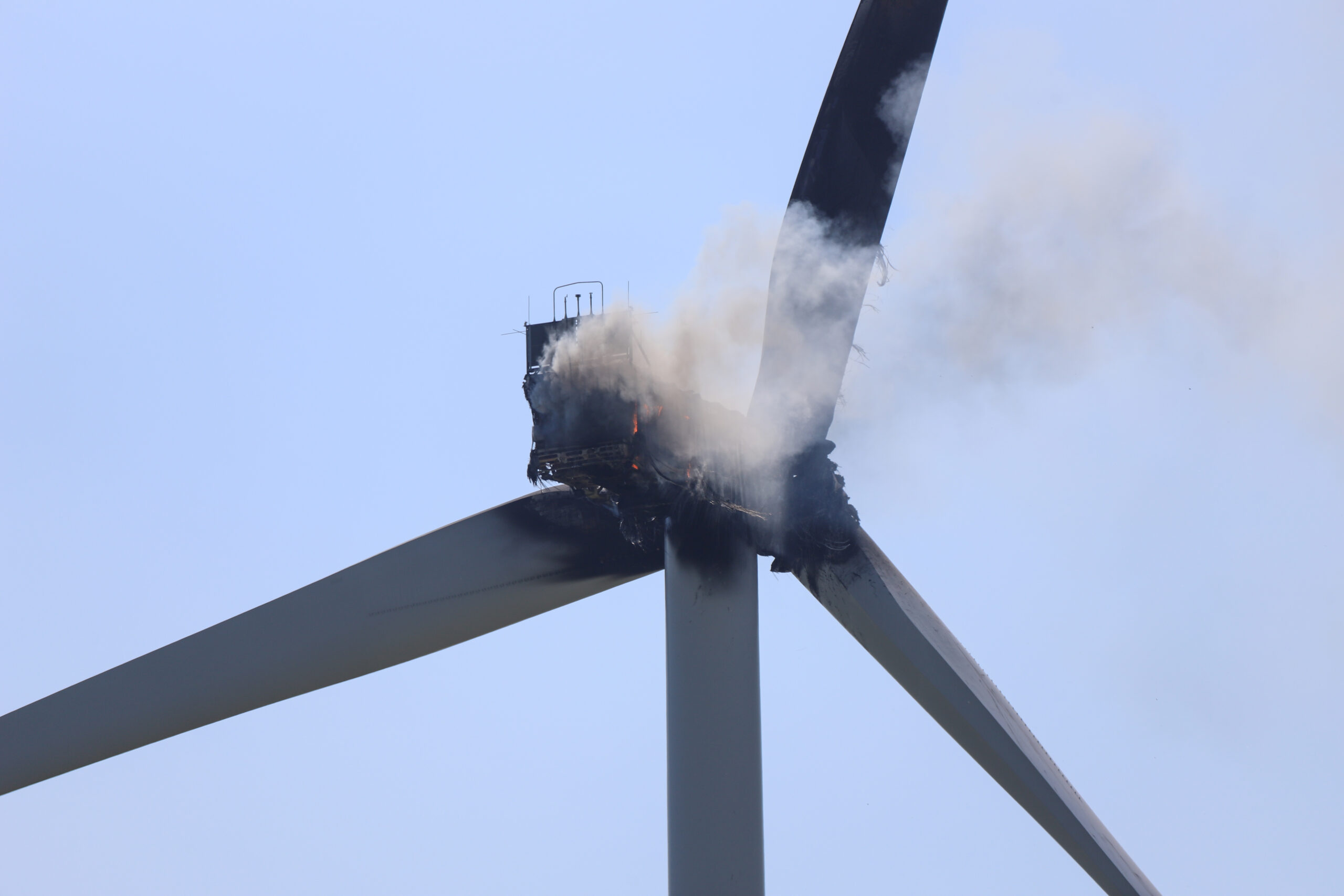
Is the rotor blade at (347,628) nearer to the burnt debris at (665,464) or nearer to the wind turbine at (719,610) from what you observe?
the wind turbine at (719,610)

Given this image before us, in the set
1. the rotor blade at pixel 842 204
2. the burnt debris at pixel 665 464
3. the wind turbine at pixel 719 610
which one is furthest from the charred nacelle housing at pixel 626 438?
the rotor blade at pixel 842 204

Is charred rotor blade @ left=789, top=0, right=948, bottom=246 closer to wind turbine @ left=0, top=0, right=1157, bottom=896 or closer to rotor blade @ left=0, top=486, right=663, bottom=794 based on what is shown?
wind turbine @ left=0, top=0, right=1157, bottom=896

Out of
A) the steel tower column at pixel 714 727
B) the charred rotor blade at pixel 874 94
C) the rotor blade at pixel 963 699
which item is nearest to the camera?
the charred rotor blade at pixel 874 94

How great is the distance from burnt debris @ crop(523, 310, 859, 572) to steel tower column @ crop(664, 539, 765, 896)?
545 millimetres

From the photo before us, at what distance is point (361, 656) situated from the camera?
24578mm

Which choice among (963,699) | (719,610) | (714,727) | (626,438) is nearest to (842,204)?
(626,438)

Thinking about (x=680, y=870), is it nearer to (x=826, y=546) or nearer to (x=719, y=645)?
(x=719, y=645)

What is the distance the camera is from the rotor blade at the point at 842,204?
21297 mm

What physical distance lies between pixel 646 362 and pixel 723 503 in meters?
2.59

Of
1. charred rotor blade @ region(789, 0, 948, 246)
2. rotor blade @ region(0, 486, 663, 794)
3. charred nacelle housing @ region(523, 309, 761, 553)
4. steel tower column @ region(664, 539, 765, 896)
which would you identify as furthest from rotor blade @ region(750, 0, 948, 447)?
rotor blade @ region(0, 486, 663, 794)

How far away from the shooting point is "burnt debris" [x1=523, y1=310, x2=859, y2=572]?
22.1 metres

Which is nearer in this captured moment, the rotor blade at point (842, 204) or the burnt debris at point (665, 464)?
the rotor blade at point (842, 204)

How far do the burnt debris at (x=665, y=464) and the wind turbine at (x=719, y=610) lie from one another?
70 millimetres

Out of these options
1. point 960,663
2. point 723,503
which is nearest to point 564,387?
point 723,503
